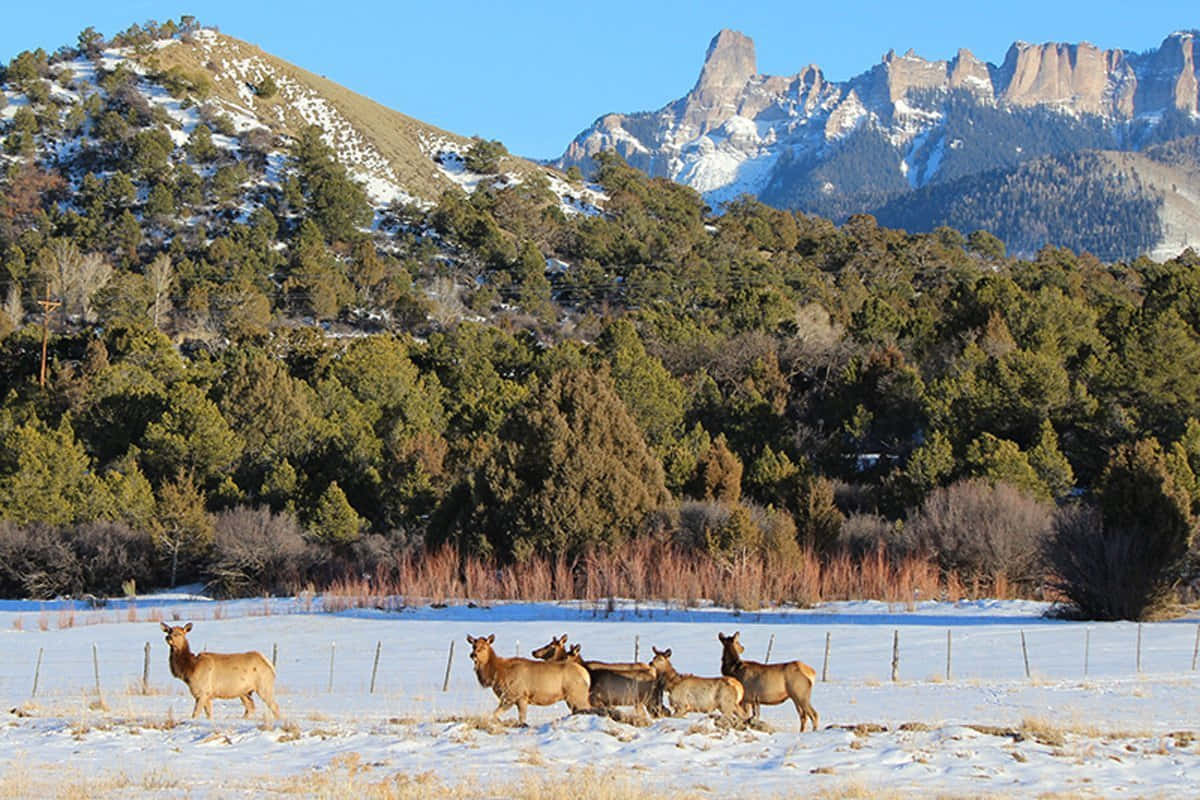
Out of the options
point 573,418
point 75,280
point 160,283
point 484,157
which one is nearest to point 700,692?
point 573,418

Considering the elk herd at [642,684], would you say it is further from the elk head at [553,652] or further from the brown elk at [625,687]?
the elk head at [553,652]

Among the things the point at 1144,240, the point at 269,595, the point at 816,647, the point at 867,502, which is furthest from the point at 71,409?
the point at 1144,240

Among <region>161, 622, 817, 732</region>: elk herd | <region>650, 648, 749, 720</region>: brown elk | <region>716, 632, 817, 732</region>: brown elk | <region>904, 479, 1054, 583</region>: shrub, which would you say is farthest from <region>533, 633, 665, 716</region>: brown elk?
<region>904, 479, 1054, 583</region>: shrub

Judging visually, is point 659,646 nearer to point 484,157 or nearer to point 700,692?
point 700,692

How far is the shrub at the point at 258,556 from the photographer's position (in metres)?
41.6

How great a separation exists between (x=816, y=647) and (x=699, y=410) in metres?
30.2

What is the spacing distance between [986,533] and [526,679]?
78.1 ft

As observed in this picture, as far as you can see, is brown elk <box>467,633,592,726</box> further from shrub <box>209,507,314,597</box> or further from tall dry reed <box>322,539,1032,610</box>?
shrub <box>209,507,314,597</box>

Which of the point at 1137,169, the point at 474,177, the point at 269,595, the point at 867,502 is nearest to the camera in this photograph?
the point at 269,595

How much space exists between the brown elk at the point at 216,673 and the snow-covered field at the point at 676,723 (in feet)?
1.14

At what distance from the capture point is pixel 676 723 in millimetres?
14008

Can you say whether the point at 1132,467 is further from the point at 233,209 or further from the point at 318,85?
the point at 318,85

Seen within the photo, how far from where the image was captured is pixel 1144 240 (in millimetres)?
173375

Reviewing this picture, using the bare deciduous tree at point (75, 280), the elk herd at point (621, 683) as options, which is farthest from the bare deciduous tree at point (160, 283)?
the elk herd at point (621, 683)
